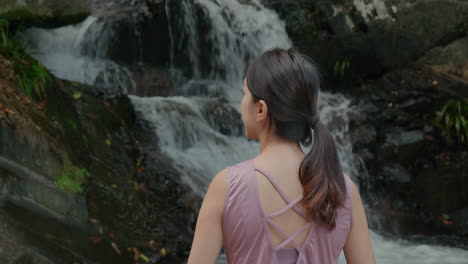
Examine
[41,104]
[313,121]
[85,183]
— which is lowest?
[85,183]

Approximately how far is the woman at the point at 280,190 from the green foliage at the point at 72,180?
124 inches

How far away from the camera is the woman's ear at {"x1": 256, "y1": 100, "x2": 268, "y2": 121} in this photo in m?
1.82

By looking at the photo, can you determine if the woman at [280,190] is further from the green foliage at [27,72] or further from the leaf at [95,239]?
the green foliage at [27,72]

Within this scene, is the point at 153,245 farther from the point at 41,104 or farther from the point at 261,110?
the point at 261,110

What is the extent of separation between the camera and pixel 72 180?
4.82 metres

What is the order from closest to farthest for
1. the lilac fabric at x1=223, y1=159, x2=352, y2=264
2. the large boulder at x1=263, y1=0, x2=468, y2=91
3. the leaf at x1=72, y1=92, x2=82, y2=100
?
the lilac fabric at x1=223, y1=159, x2=352, y2=264 → the leaf at x1=72, y1=92, x2=82, y2=100 → the large boulder at x1=263, y1=0, x2=468, y2=91

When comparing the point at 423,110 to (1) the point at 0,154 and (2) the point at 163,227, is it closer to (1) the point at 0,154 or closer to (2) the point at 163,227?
(2) the point at 163,227

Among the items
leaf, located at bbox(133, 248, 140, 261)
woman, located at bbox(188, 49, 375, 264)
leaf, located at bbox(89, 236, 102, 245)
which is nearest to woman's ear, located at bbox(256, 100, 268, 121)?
woman, located at bbox(188, 49, 375, 264)

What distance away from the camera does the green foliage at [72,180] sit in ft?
15.4

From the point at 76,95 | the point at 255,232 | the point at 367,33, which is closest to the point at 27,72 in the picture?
the point at 76,95

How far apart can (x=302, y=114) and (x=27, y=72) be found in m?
4.12

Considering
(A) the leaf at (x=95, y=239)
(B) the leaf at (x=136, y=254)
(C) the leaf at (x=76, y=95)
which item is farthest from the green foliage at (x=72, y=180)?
(C) the leaf at (x=76, y=95)

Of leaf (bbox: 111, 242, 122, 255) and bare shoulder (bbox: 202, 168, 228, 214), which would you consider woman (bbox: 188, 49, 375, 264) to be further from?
leaf (bbox: 111, 242, 122, 255)

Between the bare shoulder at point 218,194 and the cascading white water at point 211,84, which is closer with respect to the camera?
the bare shoulder at point 218,194
